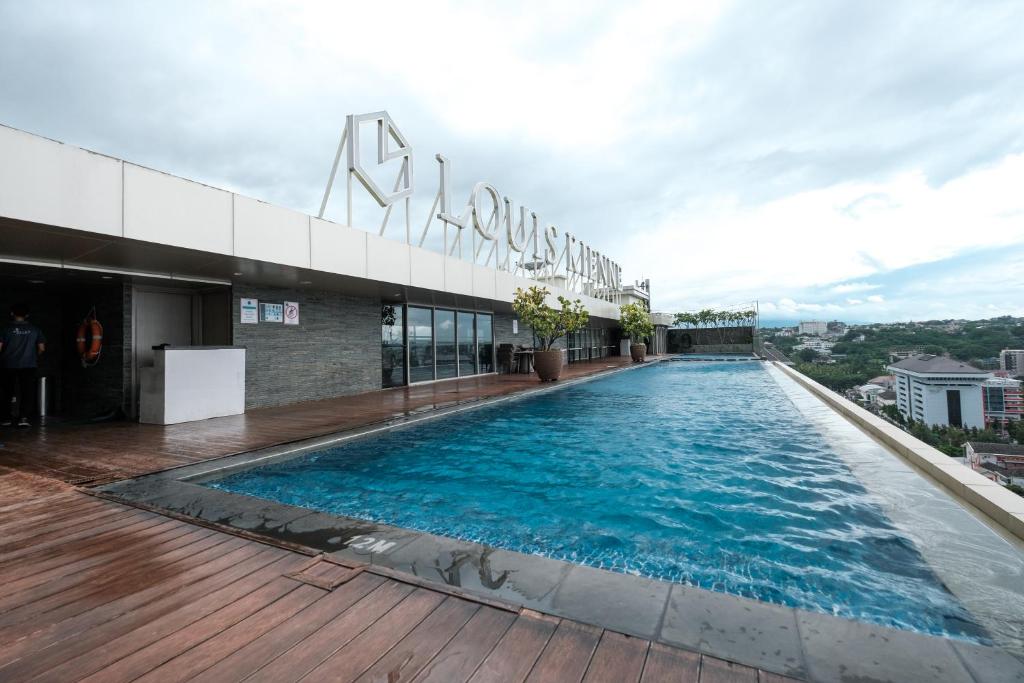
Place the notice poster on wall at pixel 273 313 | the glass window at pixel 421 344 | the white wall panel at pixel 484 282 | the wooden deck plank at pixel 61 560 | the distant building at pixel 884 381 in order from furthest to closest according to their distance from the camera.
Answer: the glass window at pixel 421 344
the distant building at pixel 884 381
the white wall panel at pixel 484 282
the notice poster on wall at pixel 273 313
the wooden deck plank at pixel 61 560

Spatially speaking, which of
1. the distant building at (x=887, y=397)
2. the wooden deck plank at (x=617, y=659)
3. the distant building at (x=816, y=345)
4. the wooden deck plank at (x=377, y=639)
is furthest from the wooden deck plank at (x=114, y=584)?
the distant building at (x=816, y=345)

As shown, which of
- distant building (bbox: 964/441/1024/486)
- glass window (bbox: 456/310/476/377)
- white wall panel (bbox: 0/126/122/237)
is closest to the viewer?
distant building (bbox: 964/441/1024/486)

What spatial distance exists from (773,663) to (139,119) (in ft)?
59.2

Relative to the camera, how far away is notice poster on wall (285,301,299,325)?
8.20 meters

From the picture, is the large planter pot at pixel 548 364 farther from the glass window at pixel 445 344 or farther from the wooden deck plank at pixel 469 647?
the wooden deck plank at pixel 469 647

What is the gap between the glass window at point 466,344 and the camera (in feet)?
42.9

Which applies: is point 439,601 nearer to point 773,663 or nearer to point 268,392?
point 773,663

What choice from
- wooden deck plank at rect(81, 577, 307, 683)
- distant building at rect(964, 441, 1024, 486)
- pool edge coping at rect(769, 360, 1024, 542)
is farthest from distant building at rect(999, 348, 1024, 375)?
wooden deck plank at rect(81, 577, 307, 683)

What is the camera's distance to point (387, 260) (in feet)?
26.1

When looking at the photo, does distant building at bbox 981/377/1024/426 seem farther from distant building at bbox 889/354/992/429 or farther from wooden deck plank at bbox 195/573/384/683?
wooden deck plank at bbox 195/573/384/683

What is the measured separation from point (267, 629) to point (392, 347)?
9.54 metres

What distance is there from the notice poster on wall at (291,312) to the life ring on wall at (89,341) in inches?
104

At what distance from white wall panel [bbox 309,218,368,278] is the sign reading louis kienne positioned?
55 centimetres

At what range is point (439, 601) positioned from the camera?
5.35ft
